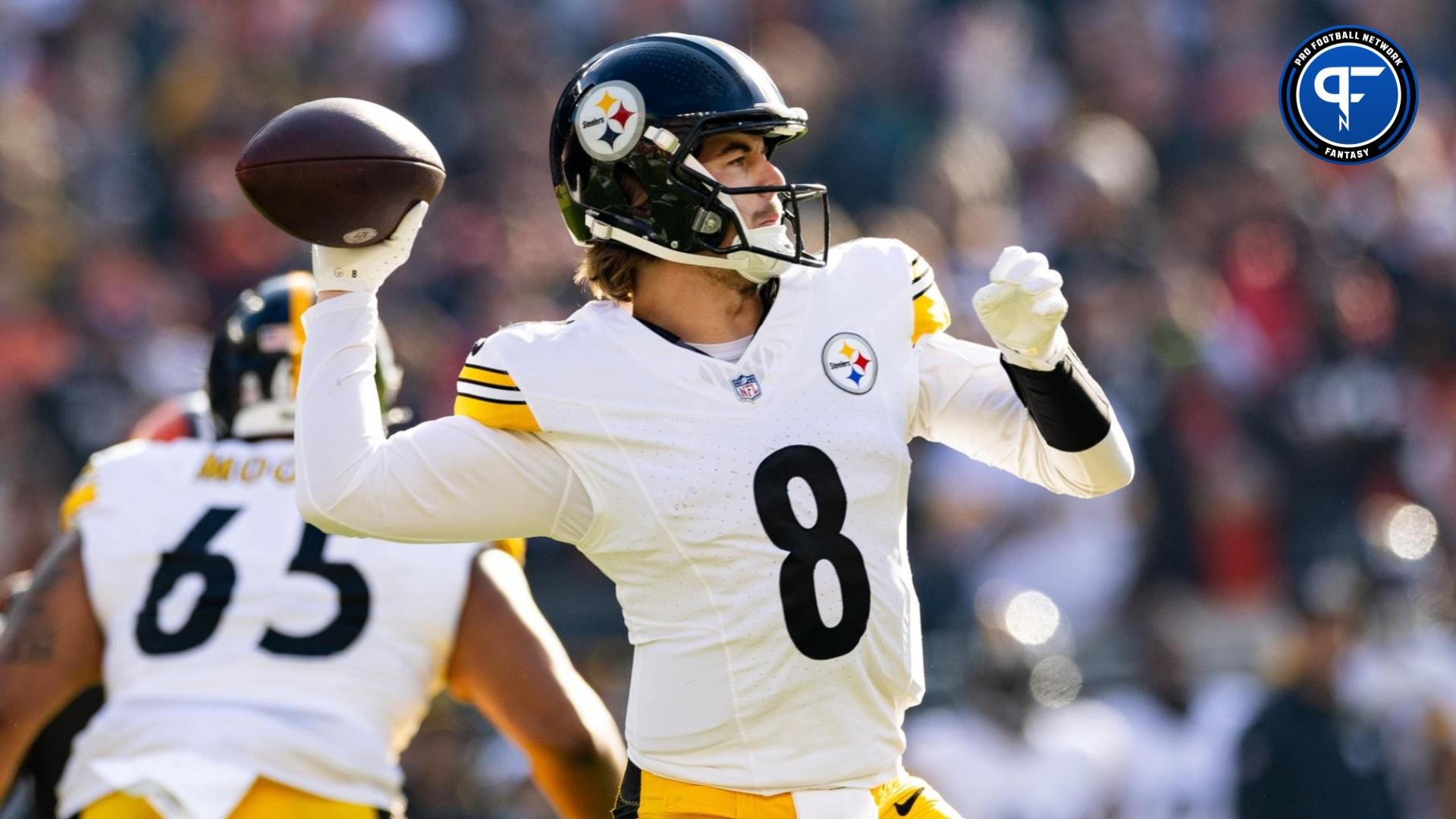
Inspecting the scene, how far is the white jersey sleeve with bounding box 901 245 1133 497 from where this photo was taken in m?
3.31

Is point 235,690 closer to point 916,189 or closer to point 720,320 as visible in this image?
point 720,320

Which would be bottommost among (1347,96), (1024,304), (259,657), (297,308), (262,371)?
(259,657)

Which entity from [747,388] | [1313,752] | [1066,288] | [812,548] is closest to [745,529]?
[812,548]

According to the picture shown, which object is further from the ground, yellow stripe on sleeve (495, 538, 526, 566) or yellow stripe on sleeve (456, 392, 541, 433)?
yellow stripe on sleeve (456, 392, 541, 433)

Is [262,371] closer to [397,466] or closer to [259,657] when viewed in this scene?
[259,657]

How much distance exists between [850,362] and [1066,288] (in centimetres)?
522

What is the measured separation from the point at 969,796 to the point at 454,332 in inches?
126

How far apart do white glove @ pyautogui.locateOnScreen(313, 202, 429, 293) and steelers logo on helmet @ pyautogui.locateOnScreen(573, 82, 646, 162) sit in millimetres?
324

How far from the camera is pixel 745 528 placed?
3150mm

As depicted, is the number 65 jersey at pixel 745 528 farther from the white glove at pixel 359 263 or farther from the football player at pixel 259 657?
the football player at pixel 259 657

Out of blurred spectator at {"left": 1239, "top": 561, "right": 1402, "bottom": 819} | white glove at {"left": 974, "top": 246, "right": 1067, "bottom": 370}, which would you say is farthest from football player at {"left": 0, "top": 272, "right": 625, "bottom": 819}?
blurred spectator at {"left": 1239, "top": 561, "right": 1402, "bottom": 819}

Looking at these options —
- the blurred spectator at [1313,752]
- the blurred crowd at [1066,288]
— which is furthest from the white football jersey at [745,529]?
the blurred spectator at [1313,752]

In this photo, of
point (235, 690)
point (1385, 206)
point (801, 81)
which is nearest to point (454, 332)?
Result: point (801, 81)

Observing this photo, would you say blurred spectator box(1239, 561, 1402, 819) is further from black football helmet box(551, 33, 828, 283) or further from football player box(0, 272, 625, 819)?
black football helmet box(551, 33, 828, 283)
